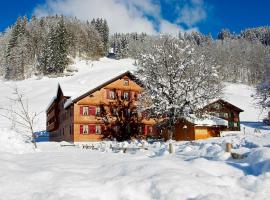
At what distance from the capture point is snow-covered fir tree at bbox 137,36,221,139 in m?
42.1

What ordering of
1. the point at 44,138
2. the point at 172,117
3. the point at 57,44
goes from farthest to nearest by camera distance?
the point at 57,44 → the point at 44,138 → the point at 172,117

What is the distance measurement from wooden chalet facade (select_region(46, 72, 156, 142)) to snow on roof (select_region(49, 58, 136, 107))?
1021 mm

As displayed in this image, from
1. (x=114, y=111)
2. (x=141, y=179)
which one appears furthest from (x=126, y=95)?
(x=141, y=179)

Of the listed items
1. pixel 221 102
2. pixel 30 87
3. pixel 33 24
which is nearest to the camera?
pixel 221 102

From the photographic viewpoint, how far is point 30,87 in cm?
10712

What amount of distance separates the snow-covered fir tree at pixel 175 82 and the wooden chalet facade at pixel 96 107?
30.9 feet

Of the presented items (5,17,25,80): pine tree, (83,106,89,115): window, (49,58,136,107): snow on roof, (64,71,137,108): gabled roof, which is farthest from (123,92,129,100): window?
(5,17,25,80): pine tree

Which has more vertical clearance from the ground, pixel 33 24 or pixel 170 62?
pixel 33 24

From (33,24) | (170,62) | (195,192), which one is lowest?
(195,192)

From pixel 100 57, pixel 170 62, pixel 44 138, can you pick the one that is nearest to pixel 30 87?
pixel 44 138

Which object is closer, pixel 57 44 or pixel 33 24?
pixel 57 44

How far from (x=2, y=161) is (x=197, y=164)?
7573mm

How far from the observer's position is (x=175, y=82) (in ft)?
139

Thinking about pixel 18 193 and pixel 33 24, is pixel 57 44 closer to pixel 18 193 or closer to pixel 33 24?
pixel 33 24
